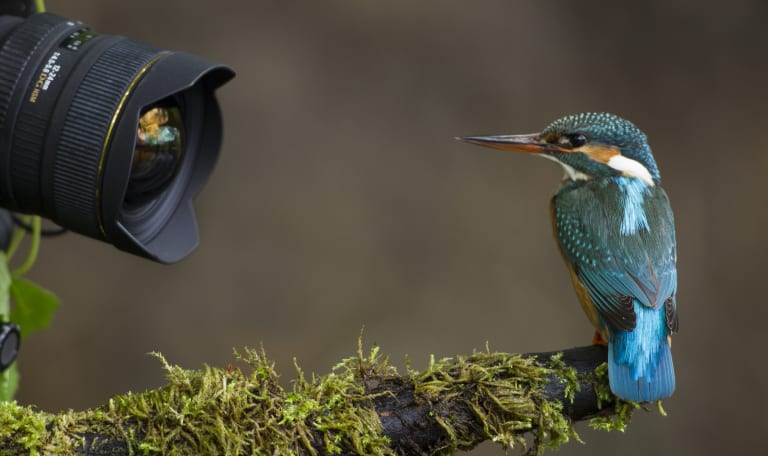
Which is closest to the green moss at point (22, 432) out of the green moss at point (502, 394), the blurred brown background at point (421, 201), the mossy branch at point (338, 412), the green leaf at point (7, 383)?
the mossy branch at point (338, 412)

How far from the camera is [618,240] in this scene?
1.44m

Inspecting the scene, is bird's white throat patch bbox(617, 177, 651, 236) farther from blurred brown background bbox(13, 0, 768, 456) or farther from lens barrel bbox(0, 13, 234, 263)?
blurred brown background bbox(13, 0, 768, 456)

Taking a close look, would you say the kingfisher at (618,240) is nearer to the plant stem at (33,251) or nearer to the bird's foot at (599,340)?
the bird's foot at (599,340)

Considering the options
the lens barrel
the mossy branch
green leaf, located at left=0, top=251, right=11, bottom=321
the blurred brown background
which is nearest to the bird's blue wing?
the mossy branch

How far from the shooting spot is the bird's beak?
1.50 m

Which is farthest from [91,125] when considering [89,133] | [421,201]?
[421,201]

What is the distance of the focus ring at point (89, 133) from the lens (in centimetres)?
156

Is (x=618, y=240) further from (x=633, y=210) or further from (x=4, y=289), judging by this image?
(x=4, y=289)

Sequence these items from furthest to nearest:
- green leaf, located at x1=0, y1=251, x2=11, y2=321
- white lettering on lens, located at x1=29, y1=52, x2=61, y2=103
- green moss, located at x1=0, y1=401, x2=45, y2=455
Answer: green leaf, located at x1=0, y1=251, x2=11, y2=321 → white lettering on lens, located at x1=29, y1=52, x2=61, y2=103 → green moss, located at x1=0, y1=401, x2=45, y2=455

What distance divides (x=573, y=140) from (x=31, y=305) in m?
1.14

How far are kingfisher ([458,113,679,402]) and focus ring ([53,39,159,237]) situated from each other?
616 mm

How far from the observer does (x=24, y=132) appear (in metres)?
1.62

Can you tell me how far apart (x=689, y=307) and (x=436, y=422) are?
77.9 inches

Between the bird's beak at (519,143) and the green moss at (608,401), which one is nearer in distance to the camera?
the green moss at (608,401)
